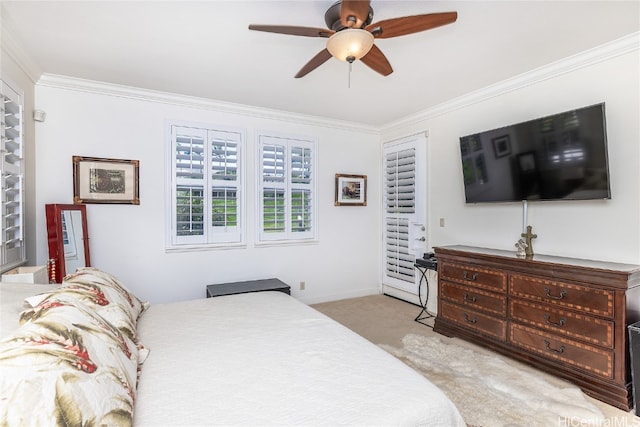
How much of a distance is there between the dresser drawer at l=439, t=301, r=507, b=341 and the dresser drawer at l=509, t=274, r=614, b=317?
34 cm

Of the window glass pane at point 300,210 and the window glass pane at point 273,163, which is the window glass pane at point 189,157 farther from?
the window glass pane at point 300,210

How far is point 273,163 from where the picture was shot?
4.09m

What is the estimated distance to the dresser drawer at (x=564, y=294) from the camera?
7.01 ft

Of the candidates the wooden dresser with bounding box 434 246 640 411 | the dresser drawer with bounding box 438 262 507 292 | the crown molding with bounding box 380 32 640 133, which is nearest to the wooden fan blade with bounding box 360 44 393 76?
the crown molding with bounding box 380 32 640 133

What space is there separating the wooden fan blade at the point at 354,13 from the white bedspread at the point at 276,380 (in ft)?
5.61

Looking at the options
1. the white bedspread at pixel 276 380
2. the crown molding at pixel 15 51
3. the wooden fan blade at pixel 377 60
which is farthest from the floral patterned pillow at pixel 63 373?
the crown molding at pixel 15 51

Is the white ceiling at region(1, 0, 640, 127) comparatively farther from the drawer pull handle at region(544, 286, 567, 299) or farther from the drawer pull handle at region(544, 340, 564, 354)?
the drawer pull handle at region(544, 340, 564, 354)

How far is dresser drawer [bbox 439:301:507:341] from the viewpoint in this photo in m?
2.76

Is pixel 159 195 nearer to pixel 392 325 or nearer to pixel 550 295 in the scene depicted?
pixel 392 325

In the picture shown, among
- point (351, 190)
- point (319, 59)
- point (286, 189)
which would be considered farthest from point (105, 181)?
point (351, 190)

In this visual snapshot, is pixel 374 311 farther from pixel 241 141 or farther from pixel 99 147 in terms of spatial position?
pixel 99 147

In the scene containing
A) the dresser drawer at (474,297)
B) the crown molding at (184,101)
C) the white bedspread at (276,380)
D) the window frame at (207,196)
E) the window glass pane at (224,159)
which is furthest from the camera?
the window glass pane at (224,159)

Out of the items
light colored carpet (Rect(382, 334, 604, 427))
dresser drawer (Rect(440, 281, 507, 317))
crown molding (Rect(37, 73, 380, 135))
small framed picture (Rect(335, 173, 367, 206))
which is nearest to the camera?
light colored carpet (Rect(382, 334, 604, 427))

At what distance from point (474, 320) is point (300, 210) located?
2415mm
